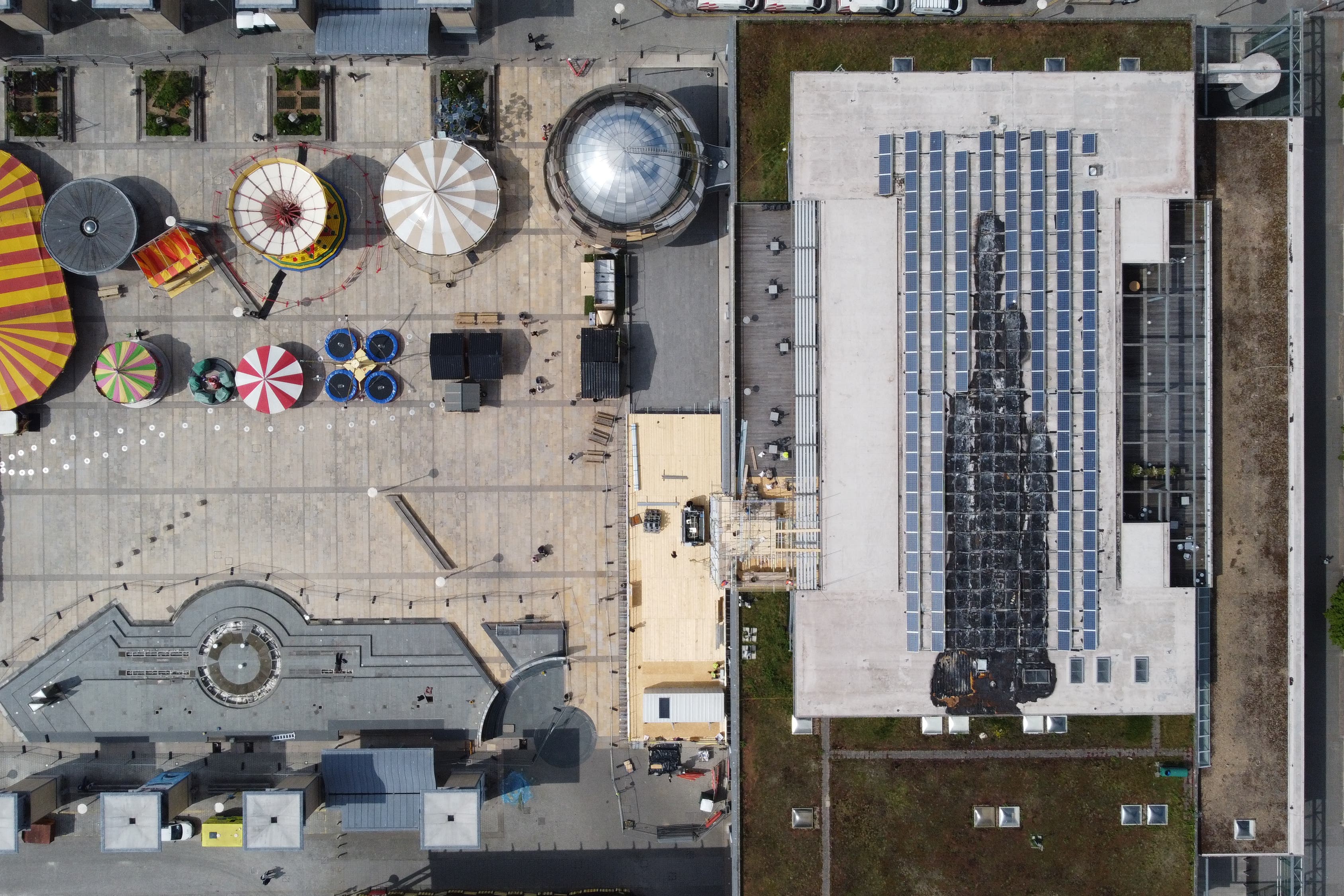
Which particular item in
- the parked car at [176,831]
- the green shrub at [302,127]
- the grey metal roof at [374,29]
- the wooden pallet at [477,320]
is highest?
the grey metal roof at [374,29]

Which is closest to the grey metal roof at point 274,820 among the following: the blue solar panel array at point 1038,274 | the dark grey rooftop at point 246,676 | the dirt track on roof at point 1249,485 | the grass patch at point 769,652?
the dark grey rooftop at point 246,676

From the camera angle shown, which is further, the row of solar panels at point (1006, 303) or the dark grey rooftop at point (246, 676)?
the dark grey rooftop at point (246, 676)

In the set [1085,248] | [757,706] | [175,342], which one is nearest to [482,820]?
[757,706]

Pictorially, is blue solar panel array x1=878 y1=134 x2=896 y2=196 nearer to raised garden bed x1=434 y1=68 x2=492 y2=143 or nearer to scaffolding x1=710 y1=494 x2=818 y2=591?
scaffolding x1=710 y1=494 x2=818 y2=591

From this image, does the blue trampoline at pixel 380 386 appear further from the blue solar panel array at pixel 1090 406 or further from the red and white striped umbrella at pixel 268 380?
the blue solar panel array at pixel 1090 406

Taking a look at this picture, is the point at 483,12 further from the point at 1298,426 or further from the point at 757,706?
the point at 1298,426

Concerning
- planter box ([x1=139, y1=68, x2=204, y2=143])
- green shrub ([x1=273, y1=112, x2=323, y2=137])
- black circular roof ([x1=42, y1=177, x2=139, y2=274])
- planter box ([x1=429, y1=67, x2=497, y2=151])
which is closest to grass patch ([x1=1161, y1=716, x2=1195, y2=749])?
planter box ([x1=429, y1=67, x2=497, y2=151])
